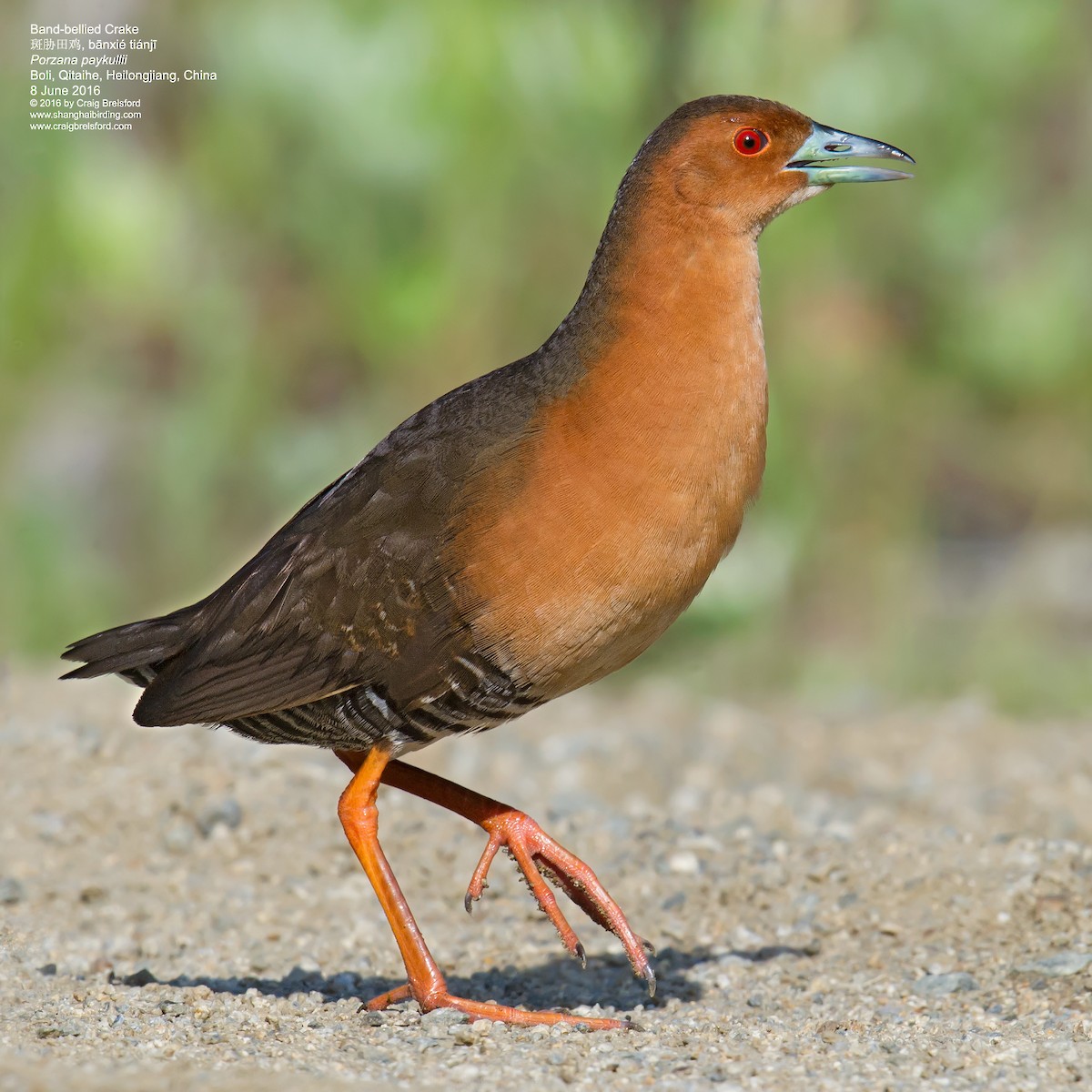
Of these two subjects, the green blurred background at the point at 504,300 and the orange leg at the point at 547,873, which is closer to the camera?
the orange leg at the point at 547,873

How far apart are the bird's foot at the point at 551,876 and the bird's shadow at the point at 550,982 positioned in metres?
0.45

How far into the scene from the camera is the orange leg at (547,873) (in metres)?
4.37

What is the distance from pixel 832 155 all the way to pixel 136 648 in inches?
98.7

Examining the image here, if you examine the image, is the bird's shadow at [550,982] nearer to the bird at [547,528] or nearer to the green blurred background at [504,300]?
the bird at [547,528]

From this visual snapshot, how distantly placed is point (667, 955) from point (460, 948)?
2.30 feet

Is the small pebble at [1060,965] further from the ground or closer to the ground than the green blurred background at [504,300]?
closer to the ground

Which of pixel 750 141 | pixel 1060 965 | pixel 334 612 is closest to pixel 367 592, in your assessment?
pixel 334 612

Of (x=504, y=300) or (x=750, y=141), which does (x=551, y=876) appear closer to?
(x=750, y=141)

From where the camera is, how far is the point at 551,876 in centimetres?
455

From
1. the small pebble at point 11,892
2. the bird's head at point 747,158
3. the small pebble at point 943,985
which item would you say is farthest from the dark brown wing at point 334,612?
the small pebble at point 943,985

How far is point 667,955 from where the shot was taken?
206 inches

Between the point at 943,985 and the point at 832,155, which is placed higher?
the point at 832,155

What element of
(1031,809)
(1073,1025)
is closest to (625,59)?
(1031,809)

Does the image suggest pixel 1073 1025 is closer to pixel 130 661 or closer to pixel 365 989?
pixel 365 989
